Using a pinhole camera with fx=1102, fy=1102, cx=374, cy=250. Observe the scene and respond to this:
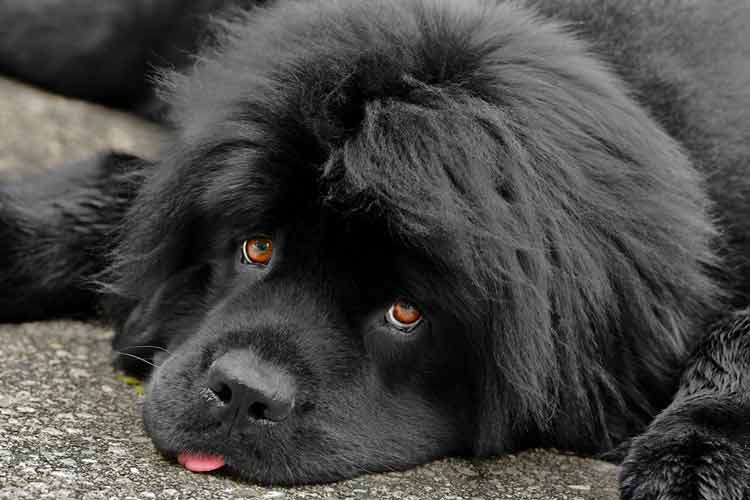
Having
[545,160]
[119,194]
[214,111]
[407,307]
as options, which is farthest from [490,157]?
[119,194]

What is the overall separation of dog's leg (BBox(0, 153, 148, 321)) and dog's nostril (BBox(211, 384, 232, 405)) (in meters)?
1.32

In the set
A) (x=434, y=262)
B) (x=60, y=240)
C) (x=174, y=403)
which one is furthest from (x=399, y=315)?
(x=60, y=240)

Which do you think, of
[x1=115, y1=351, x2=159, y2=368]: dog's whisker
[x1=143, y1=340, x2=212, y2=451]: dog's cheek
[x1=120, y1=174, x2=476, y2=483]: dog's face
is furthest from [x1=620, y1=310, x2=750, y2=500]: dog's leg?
[x1=115, y1=351, x2=159, y2=368]: dog's whisker

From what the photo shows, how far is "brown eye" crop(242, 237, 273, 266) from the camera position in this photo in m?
3.31

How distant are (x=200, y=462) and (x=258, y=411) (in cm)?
23

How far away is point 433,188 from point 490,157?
0.21 metres

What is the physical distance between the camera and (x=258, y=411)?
2.97 metres

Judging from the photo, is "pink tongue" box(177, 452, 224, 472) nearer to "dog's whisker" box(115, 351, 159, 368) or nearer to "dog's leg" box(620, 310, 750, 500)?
"dog's whisker" box(115, 351, 159, 368)

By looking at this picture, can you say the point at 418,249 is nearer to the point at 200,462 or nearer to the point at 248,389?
the point at 248,389

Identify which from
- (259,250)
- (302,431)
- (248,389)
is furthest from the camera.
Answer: (259,250)

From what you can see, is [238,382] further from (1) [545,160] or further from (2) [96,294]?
(2) [96,294]

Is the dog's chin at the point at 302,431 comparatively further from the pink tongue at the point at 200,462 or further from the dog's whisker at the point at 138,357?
the dog's whisker at the point at 138,357

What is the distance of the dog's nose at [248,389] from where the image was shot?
9.61ft

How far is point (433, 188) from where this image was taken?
302 centimetres
